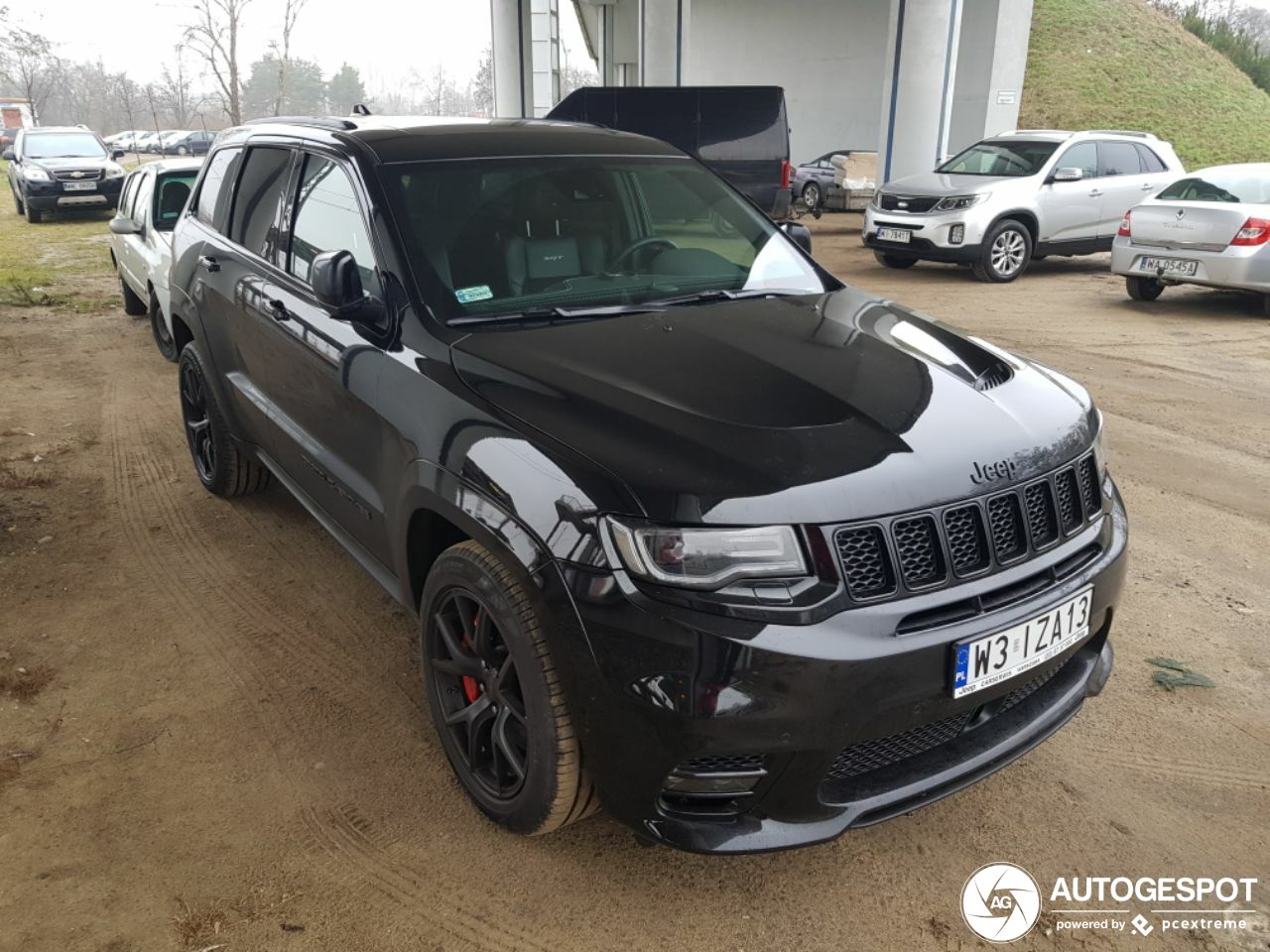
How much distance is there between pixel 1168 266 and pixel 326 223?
9066mm

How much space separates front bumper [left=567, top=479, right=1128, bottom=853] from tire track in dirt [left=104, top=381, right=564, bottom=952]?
561 millimetres

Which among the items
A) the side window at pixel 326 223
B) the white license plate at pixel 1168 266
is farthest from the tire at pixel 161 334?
the white license plate at pixel 1168 266

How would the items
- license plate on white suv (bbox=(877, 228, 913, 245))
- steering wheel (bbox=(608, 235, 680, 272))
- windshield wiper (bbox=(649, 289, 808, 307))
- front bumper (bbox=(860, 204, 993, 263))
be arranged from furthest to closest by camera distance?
1. license plate on white suv (bbox=(877, 228, 913, 245))
2. front bumper (bbox=(860, 204, 993, 263))
3. steering wheel (bbox=(608, 235, 680, 272))
4. windshield wiper (bbox=(649, 289, 808, 307))

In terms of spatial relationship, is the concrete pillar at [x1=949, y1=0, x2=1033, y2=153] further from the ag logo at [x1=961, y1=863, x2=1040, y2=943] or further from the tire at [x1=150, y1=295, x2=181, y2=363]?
the ag logo at [x1=961, y1=863, x2=1040, y2=943]

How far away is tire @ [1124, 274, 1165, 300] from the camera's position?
10500mm

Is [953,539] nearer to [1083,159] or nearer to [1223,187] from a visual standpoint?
[1223,187]

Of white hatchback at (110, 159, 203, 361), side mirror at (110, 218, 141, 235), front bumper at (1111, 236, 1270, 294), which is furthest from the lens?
front bumper at (1111, 236, 1270, 294)

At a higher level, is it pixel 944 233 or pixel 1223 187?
pixel 1223 187

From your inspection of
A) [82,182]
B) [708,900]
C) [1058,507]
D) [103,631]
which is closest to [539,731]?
[708,900]

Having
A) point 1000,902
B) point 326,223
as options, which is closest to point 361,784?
point 1000,902

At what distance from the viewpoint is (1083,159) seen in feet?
40.7

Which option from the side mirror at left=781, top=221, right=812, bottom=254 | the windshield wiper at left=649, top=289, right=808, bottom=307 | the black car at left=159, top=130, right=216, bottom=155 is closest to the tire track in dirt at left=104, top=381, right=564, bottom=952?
the windshield wiper at left=649, top=289, right=808, bottom=307

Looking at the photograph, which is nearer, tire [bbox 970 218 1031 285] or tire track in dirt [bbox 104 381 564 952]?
tire track in dirt [bbox 104 381 564 952]

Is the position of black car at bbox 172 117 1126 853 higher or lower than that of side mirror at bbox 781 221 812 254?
lower
